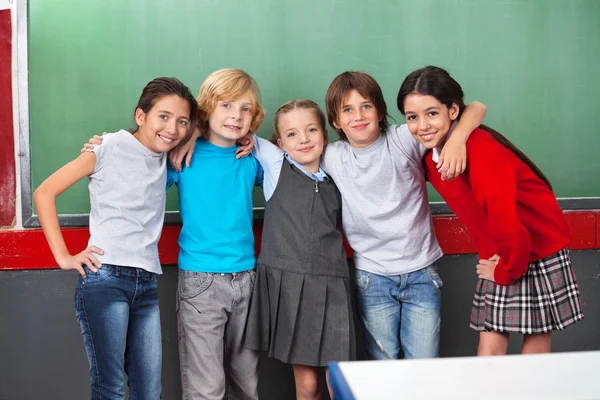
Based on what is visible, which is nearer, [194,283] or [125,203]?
[125,203]

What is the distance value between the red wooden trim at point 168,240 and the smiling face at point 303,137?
13.1 inches

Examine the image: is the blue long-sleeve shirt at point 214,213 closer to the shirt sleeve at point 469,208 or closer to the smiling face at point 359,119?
the smiling face at point 359,119

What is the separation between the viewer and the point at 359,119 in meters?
1.94

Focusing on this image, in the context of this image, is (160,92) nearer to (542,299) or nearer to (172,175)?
(172,175)

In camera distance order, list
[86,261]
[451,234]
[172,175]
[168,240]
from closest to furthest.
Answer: [86,261] < [172,175] < [168,240] < [451,234]

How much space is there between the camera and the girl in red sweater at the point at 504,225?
5.48 ft

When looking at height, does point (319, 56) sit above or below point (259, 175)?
above

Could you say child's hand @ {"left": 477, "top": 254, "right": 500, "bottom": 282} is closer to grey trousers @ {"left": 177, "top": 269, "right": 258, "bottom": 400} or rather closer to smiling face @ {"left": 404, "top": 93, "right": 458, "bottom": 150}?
smiling face @ {"left": 404, "top": 93, "right": 458, "bottom": 150}

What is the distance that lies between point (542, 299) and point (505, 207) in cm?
33

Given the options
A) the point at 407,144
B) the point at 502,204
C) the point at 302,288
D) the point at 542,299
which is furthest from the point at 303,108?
the point at 542,299

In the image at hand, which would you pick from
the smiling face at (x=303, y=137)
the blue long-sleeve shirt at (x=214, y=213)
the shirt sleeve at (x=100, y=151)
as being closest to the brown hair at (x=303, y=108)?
the smiling face at (x=303, y=137)

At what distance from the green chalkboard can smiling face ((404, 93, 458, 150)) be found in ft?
1.30

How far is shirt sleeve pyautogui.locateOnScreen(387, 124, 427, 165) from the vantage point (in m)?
1.97

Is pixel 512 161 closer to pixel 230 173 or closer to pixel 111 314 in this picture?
pixel 230 173
